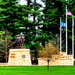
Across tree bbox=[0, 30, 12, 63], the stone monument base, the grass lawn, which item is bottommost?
the grass lawn

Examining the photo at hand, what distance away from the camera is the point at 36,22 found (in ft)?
165

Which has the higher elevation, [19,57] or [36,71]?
[19,57]

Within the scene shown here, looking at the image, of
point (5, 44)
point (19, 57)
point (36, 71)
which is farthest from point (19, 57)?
point (36, 71)

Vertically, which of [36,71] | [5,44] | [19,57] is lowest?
[36,71]

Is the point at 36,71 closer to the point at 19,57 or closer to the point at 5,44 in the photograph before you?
the point at 19,57

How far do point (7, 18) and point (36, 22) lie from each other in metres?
4.10

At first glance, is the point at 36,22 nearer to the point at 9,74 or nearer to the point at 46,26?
the point at 46,26

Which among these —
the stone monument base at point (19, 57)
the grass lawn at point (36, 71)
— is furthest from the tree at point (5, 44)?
the grass lawn at point (36, 71)

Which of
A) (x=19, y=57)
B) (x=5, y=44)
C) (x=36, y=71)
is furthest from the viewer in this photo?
(x=5, y=44)

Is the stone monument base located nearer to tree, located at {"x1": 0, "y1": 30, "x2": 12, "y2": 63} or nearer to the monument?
the monument

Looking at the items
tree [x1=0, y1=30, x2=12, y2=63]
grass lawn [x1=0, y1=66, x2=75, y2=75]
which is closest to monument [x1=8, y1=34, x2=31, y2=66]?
tree [x1=0, y1=30, x2=12, y2=63]

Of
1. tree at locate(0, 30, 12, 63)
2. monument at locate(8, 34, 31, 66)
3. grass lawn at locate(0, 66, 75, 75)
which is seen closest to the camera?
grass lawn at locate(0, 66, 75, 75)

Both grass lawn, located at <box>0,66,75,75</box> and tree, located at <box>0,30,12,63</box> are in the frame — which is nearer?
grass lawn, located at <box>0,66,75,75</box>

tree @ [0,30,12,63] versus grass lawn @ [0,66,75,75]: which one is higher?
tree @ [0,30,12,63]
